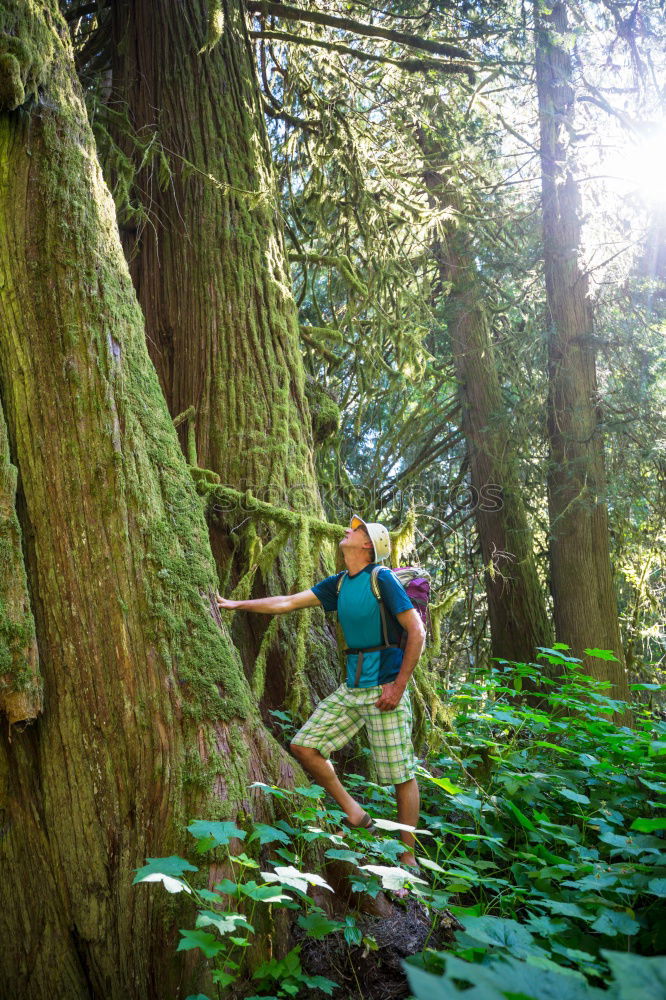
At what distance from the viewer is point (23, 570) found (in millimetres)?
3021

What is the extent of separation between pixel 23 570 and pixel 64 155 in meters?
1.93

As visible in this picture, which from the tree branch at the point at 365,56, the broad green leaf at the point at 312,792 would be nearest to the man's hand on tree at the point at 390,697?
the broad green leaf at the point at 312,792

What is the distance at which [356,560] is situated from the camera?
155 inches

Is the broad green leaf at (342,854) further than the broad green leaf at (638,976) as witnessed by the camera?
Yes

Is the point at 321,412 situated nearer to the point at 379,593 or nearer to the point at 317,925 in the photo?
the point at 379,593

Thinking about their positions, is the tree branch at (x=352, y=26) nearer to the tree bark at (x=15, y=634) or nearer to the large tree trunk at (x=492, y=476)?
the large tree trunk at (x=492, y=476)

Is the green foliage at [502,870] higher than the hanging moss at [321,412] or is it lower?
lower

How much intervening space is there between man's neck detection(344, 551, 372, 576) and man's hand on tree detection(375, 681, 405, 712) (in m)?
0.61

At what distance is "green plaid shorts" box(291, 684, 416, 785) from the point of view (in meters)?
3.61

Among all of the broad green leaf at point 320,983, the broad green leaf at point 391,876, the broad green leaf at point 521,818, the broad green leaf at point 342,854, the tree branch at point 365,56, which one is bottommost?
the broad green leaf at point 320,983

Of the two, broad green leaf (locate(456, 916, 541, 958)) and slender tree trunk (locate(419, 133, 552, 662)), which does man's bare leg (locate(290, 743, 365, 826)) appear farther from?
slender tree trunk (locate(419, 133, 552, 662))

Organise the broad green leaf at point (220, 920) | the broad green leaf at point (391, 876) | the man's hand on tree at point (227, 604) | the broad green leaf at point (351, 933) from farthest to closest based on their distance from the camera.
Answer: the man's hand on tree at point (227, 604) < the broad green leaf at point (351, 933) < the broad green leaf at point (391, 876) < the broad green leaf at point (220, 920)

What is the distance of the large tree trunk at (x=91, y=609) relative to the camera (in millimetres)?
2877

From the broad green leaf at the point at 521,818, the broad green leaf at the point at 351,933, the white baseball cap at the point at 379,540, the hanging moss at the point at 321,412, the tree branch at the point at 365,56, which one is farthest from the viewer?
the tree branch at the point at 365,56
